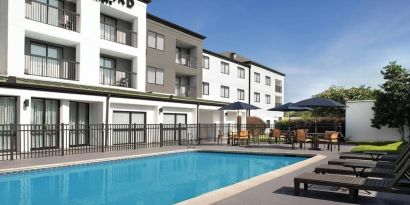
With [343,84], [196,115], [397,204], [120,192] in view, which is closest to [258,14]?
[196,115]

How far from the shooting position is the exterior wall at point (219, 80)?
119 ft

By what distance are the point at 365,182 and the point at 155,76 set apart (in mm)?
21820

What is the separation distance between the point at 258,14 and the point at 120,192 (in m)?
14.9

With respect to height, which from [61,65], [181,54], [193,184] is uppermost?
[181,54]

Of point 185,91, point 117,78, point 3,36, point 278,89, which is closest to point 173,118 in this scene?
point 185,91

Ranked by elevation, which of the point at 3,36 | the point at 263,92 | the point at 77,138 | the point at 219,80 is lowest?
the point at 77,138

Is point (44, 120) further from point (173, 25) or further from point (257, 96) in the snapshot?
point (257, 96)

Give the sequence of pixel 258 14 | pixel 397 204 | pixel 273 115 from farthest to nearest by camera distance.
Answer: pixel 273 115, pixel 258 14, pixel 397 204

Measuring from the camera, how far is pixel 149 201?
870 cm

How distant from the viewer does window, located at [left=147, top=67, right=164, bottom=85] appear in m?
26.8

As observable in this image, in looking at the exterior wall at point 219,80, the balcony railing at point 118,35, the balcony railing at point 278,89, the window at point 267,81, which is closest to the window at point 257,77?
the window at point 267,81

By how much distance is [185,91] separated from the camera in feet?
105

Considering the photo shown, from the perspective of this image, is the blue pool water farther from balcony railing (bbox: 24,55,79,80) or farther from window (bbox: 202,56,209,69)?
window (bbox: 202,56,209,69)

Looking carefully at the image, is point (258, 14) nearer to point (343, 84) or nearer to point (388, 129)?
point (388, 129)
